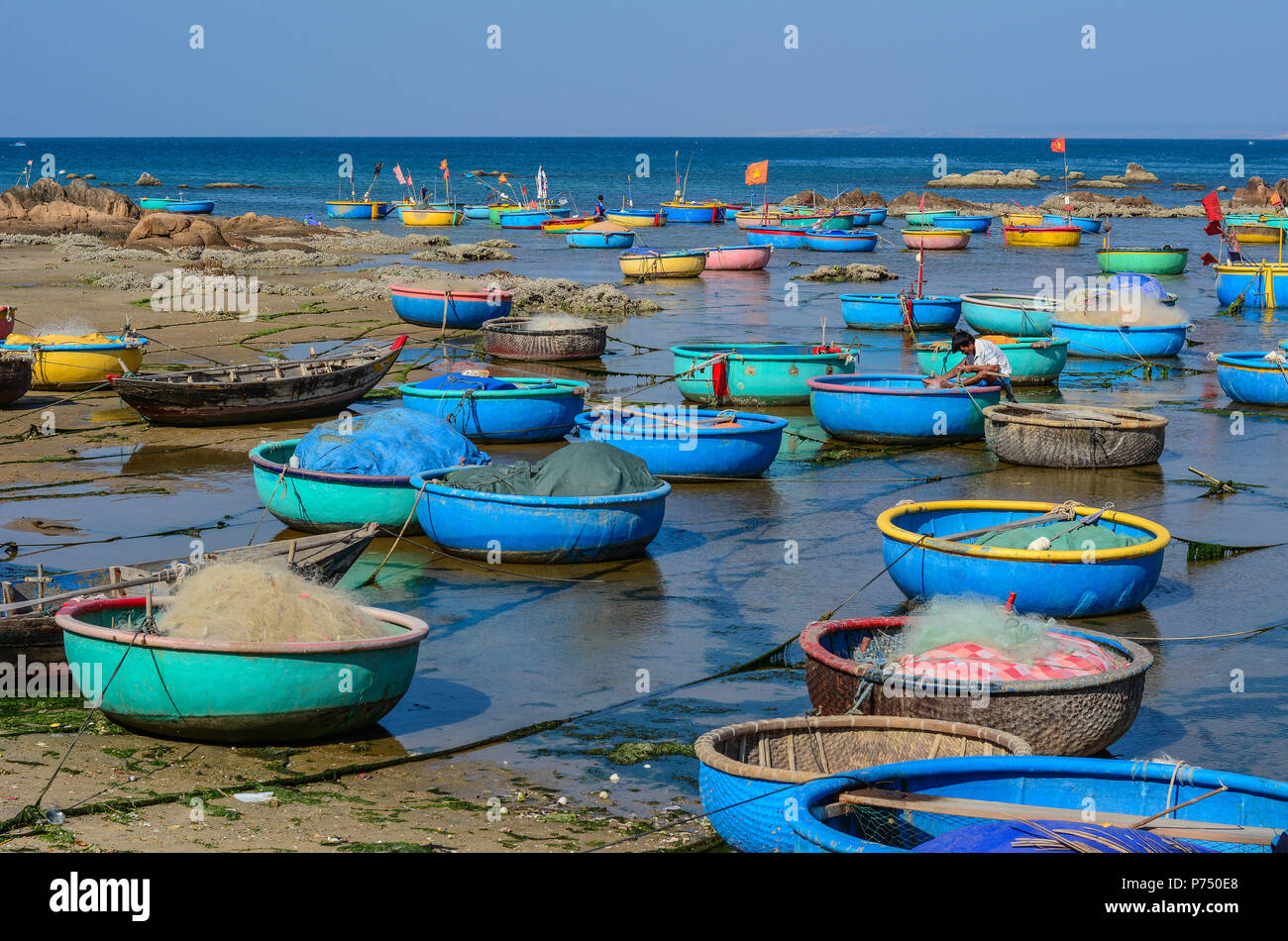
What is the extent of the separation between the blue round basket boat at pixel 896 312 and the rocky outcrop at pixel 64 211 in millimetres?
28725

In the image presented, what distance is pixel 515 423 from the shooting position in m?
16.9

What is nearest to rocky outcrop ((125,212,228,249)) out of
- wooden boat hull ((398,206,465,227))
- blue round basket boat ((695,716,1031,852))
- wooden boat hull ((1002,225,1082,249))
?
wooden boat hull ((398,206,465,227))

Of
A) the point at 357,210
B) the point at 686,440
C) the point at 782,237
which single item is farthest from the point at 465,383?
the point at 357,210

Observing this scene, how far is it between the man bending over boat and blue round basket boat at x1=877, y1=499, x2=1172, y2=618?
6727mm

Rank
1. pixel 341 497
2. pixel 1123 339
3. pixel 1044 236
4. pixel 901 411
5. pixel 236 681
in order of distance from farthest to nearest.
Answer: pixel 1044 236 → pixel 1123 339 → pixel 901 411 → pixel 341 497 → pixel 236 681

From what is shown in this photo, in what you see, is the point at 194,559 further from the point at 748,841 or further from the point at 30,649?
the point at 748,841

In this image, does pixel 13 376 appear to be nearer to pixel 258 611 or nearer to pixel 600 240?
pixel 258 611

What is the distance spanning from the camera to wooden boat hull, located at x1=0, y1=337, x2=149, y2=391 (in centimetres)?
1967

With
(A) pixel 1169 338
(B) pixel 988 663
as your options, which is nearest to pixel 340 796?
(B) pixel 988 663

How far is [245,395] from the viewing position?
17.7 meters

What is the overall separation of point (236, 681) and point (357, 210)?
64.2 meters

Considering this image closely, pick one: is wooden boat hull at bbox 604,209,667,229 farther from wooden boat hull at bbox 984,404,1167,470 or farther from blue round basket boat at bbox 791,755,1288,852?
blue round basket boat at bbox 791,755,1288,852
